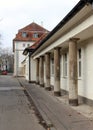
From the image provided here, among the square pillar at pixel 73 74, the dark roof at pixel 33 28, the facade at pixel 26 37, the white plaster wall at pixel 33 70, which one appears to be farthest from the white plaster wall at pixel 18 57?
the square pillar at pixel 73 74

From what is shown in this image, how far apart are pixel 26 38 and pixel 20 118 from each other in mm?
78504

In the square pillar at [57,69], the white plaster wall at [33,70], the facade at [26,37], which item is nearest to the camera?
the square pillar at [57,69]

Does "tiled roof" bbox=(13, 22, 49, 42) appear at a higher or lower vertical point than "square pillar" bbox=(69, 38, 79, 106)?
higher

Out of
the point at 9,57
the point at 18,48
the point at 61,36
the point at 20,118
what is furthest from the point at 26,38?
→ the point at 20,118

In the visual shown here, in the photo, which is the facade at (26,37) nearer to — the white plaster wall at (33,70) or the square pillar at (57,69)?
the white plaster wall at (33,70)

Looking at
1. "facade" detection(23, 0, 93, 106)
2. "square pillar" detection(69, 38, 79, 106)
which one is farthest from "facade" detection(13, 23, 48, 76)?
"square pillar" detection(69, 38, 79, 106)

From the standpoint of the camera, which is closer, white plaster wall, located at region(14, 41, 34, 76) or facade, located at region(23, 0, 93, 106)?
facade, located at region(23, 0, 93, 106)

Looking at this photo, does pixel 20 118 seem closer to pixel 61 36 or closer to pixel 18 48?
pixel 61 36

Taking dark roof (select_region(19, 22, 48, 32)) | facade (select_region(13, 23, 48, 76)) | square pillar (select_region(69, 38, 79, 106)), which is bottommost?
square pillar (select_region(69, 38, 79, 106))

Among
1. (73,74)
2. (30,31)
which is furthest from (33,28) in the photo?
(73,74)

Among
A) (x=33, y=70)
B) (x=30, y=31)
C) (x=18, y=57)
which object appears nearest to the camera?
(x=33, y=70)

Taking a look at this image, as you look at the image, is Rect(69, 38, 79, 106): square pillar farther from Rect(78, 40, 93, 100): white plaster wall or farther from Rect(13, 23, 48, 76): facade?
Rect(13, 23, 48, 76): facade

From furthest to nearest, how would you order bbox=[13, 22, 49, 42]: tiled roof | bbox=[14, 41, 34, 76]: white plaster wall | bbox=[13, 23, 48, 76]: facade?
bbox=[13, 22, 49, 42]: tiled roof < bbox=[13, 23, 48, 76]: facade < bbox=[14, 41, 34, 76]: white plaster wall

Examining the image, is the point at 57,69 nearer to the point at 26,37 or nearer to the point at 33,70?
the point at 33,70
